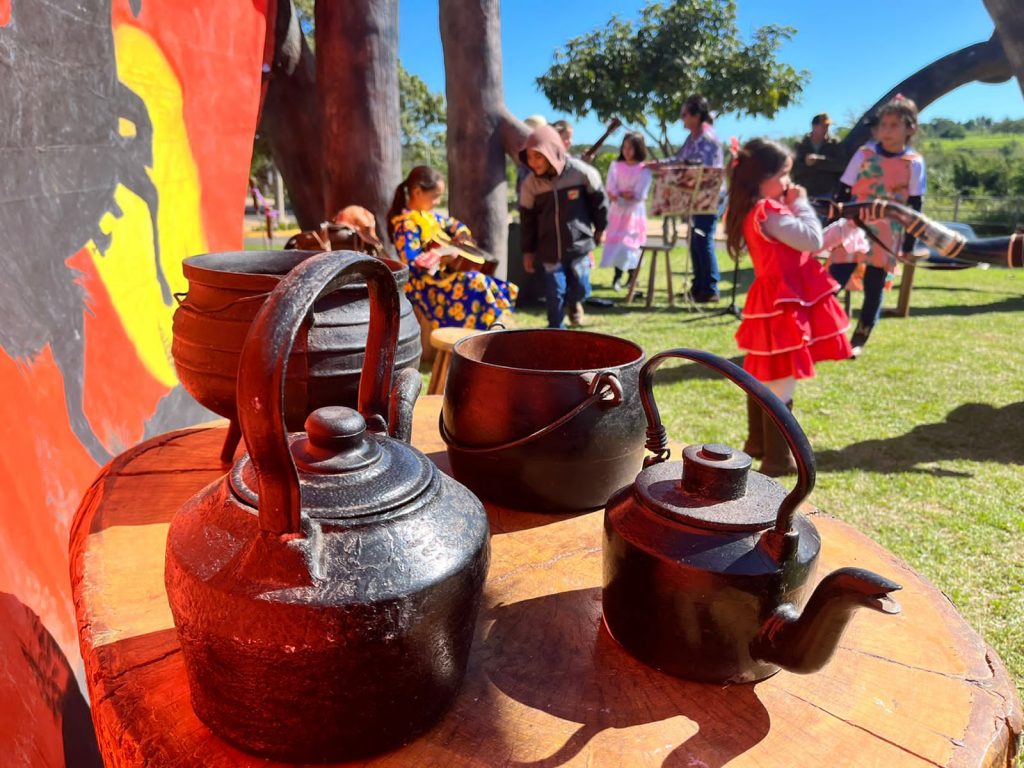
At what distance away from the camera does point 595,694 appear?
3.30 feet

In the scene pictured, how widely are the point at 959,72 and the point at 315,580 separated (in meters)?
13.4

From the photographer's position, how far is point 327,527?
82 centimetres

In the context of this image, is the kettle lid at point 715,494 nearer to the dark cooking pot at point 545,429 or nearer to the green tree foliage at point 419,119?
the dark cooking pot at point 545,429

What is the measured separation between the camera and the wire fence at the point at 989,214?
14859mm

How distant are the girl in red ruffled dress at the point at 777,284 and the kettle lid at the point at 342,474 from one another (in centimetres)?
293

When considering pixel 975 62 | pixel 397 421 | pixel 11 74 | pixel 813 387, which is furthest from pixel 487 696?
pixel 975 62

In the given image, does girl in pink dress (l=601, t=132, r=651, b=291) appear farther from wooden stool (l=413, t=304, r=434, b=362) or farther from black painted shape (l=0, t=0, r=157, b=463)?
black painted shape (l=0, t=0, r=157, b=463)

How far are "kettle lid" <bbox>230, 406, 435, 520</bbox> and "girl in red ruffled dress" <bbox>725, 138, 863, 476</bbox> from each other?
2930mm

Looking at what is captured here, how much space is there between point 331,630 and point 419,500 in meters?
0.20

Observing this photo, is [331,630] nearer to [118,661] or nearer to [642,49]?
[118,661]

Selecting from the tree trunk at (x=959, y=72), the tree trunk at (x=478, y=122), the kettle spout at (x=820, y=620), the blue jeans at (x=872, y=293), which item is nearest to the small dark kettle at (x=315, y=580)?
the kettle spout at (x=820, y=620)

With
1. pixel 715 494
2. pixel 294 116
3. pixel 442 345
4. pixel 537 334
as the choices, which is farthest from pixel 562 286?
pixel 715 494

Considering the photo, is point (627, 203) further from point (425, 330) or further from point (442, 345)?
point (442, 345)

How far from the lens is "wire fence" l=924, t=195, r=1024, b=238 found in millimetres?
14859
